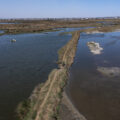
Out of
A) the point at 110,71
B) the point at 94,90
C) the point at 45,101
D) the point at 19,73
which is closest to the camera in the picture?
the point at 45,101

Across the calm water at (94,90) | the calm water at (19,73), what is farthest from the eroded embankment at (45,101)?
the calm water at (94,90)

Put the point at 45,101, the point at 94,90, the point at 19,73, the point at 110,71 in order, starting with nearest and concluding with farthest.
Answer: the point at 45,101 < the point at 94,90 < the point at 19,73 < the point at 110,71

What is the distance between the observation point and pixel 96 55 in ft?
89.1

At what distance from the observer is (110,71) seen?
20.0m

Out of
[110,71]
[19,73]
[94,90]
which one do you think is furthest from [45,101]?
[110,71]

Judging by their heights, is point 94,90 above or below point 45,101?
below

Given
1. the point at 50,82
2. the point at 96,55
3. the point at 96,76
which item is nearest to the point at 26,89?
the point at 50,82

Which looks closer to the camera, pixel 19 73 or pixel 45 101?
pixel 45 101

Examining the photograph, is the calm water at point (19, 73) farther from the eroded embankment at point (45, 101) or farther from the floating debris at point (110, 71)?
the floating debris at point (110, 71)

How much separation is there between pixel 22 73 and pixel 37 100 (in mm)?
7094

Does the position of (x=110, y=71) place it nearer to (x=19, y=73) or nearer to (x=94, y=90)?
(x=94, y=90)

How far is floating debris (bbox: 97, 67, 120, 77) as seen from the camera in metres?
19.0

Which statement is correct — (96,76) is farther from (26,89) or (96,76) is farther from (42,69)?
(26,89)

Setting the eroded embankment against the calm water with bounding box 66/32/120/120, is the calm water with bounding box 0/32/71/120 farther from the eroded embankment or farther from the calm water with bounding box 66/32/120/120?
the calm water with bounding box 66/32/120/120
